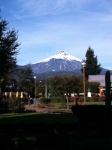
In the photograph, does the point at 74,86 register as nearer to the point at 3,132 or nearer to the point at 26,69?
the point at 3,132

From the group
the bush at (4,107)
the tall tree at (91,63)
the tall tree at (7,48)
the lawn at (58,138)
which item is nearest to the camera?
the lawn at (58,138)

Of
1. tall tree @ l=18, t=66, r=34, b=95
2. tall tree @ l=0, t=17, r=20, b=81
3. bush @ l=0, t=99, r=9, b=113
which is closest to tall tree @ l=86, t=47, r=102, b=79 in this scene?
tall tree @ l=18, t=66, r=34, b=95

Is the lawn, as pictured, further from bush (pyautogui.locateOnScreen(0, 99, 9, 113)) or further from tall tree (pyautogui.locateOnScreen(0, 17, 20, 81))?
bush (pyautogui.locateOnScreen(0, 99, 9, 113))

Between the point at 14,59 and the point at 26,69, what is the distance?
8923cm

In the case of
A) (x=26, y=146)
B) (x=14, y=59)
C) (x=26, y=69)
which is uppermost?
(x=26, y=69)

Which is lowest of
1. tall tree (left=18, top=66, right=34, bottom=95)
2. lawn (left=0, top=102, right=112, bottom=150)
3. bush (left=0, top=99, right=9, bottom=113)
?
lawn (left=0, top=102, right=112, bottom=150)

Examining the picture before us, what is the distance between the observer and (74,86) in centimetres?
5722

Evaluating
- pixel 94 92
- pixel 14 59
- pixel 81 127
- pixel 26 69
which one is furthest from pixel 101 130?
pixel 26 69

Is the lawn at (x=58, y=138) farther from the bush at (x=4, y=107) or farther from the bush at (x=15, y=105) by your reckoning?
the bush at (x=15, y=105)

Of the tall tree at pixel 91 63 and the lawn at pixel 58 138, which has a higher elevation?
the tall tree at pixel 91 63

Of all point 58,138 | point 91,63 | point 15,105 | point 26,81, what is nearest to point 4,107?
Result: point 15,105

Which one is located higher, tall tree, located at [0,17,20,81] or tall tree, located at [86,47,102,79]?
tall tree, located at [86,47,102,79]

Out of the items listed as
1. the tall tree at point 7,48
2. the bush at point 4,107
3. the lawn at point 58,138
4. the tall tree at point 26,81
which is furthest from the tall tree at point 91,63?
the lawn at point 58,138

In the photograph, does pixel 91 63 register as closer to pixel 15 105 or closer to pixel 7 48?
pixel 15 105
